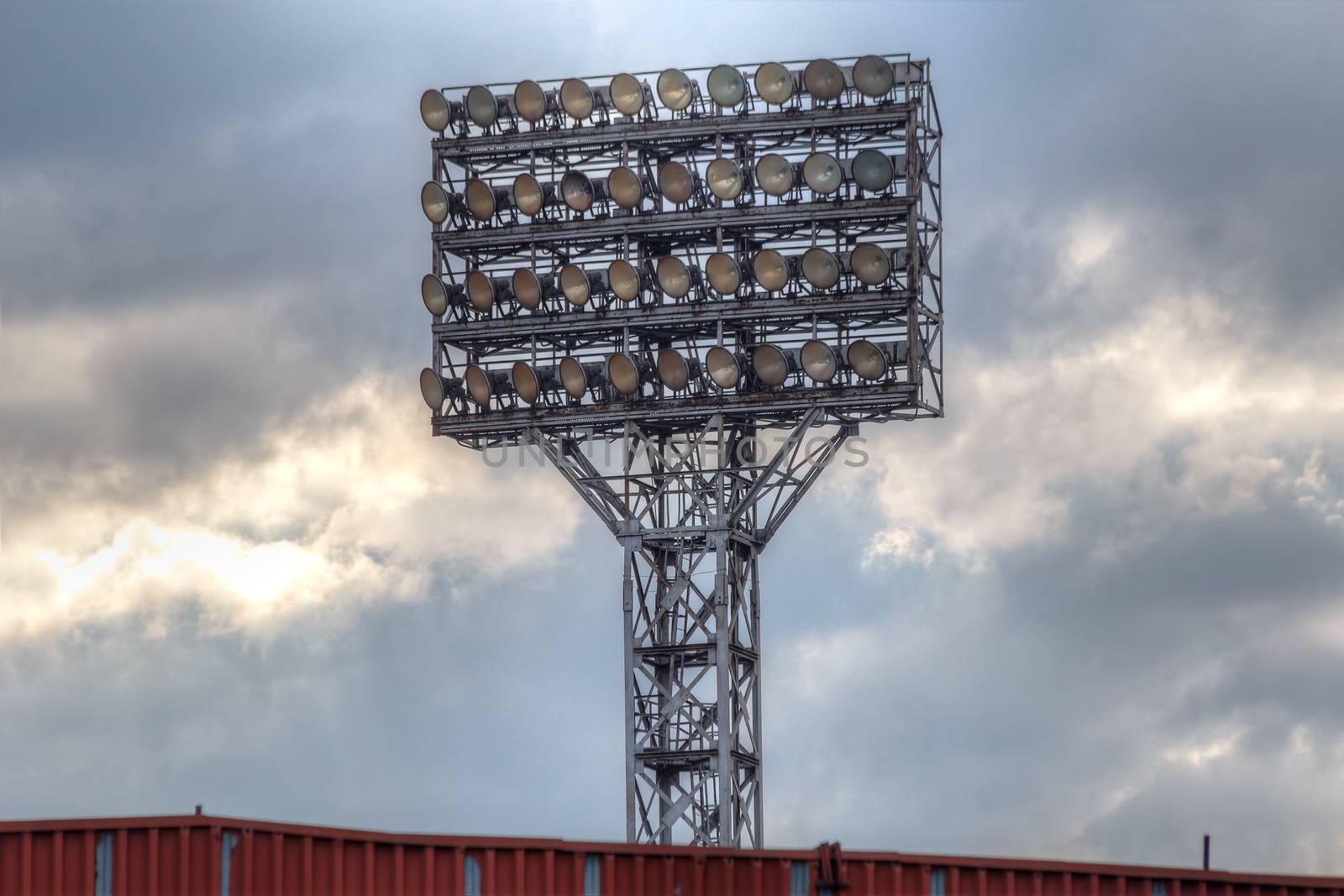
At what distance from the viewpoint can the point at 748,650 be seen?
77.9 meters

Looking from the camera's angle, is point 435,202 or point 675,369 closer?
point 675,369

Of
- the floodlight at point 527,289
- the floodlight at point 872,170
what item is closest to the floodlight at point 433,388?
the floodlight at point 527,289

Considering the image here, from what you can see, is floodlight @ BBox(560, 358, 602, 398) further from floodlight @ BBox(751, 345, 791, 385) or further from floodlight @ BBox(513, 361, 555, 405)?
floodlight @ BBox(751, 345, 791, 385)

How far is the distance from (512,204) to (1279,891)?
32.3 m

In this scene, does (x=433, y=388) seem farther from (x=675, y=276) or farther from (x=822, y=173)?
(x=822, y=173)

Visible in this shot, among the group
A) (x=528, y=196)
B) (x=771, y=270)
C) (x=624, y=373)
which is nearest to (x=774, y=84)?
(x=771, y=270)

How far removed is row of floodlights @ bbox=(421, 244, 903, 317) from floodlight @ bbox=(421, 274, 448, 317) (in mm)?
23

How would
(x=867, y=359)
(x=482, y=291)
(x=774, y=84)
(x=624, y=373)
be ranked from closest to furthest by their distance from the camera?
(x=867, y=359), (x=624, y=373), (x=774, y=84), (x=482, y=291)

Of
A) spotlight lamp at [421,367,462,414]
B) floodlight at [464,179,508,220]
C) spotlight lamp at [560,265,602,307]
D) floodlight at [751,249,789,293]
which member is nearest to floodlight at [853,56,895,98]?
floodlight at [751,249,789,293]

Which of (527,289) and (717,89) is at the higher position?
(717,89)

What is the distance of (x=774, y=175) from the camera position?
77.1 m

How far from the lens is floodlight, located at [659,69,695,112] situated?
3081 inches

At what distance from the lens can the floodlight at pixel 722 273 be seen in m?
76.6

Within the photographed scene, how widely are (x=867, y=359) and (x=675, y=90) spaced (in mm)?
9251
